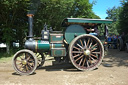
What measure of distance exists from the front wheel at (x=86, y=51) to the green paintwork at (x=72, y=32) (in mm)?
255

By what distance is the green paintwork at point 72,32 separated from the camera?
486cm

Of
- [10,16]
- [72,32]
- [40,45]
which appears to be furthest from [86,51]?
[10,16]

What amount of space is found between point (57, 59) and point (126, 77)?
104 inches

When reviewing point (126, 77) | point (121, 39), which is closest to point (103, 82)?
point (126, 77)

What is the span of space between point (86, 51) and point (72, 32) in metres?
0.93

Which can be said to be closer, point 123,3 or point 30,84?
point 30,84

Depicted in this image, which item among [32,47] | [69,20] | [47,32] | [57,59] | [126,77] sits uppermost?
[69,20]

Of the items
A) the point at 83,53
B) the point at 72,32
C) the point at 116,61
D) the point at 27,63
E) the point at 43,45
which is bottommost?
the point at 116,61

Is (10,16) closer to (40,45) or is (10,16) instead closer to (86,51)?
(40,45)

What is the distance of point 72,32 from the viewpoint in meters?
4.89

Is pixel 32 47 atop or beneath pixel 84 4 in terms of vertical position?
beneath

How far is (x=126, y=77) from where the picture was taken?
3908 mm

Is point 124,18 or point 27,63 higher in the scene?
point 124,18

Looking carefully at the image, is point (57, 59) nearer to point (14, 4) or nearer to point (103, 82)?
point (103, 82)
